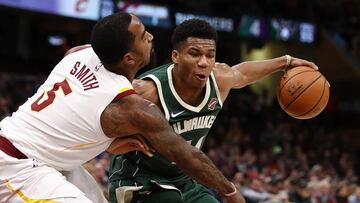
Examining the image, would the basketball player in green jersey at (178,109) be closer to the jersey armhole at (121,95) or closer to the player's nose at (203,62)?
the player's nose at (203,62)

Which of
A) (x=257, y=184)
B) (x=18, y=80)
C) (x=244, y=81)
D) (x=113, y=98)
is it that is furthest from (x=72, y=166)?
(x=18, y=80)

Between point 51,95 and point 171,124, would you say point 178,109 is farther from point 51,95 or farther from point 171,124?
point 51,95

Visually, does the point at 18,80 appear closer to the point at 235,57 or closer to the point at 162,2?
the point at 162,2

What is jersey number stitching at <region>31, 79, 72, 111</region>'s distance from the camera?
3312 mm

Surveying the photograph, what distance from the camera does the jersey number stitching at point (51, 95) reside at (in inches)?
130

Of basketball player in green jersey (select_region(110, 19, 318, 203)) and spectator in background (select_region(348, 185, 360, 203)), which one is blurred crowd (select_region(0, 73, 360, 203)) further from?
basketball player in green jersey (select_region(110, 19, 318, 203))

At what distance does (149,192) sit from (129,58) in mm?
1046

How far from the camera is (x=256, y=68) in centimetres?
468

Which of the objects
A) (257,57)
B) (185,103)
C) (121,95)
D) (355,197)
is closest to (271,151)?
(355,197)

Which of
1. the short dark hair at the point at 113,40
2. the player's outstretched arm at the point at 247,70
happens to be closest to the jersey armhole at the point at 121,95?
the short dark hair at the point at 113,40

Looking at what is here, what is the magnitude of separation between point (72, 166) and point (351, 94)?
19637 mm

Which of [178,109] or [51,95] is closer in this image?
[51,95]

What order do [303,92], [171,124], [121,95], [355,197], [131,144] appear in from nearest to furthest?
[121,95] → [131,144] → [171,124] → [303,92] → [355,197]

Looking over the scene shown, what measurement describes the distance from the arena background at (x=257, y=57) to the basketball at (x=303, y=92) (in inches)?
248
